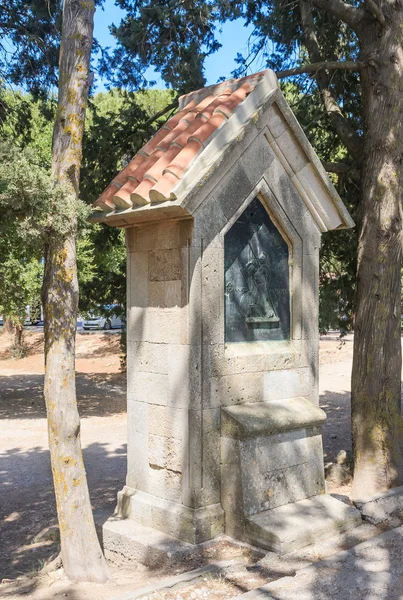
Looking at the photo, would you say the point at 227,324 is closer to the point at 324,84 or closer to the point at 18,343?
the point at 324,84

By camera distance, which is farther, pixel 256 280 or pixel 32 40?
pixel 32 40

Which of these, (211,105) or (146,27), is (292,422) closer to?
(211,105)

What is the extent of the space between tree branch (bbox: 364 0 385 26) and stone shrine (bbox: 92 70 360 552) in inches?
94.4

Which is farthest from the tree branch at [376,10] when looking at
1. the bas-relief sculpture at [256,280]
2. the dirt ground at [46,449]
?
the dirt ground at [46,449]

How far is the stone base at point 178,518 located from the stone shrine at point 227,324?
0.04 feet

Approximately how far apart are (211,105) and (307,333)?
235cm

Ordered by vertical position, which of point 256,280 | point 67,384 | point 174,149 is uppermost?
point 174,149

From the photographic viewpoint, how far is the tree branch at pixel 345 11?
24.9 ft

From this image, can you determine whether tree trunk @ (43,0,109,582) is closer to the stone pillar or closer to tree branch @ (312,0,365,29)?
the stone pillar

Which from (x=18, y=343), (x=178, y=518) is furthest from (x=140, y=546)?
(x=18, y=343)

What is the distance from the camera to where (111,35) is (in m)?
9.73

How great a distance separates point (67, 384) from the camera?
4906 mm

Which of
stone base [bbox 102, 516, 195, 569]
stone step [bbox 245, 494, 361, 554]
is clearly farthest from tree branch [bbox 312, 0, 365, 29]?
stone base [bbox 102, 516, 195, 569]

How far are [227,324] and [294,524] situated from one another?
68.5 inches
